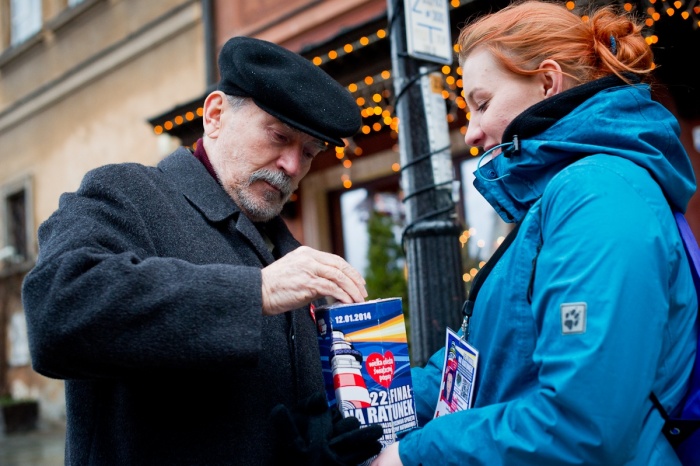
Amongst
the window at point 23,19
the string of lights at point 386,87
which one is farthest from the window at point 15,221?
the string of lights at point 386,87

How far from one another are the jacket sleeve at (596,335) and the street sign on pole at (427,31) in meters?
1.95

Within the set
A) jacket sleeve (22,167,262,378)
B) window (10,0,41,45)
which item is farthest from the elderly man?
window (10,0,41,45)

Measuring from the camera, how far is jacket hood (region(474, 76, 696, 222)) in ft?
4.17

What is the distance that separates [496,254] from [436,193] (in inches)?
61.9

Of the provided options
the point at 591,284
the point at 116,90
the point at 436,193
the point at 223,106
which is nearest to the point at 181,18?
the point at 116,90

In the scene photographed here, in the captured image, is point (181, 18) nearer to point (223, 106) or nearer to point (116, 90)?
point (116, 90)

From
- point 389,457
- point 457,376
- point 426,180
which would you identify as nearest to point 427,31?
point 426,180

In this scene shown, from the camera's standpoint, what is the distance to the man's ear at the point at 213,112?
1931 mm

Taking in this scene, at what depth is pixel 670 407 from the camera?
4.03 ft

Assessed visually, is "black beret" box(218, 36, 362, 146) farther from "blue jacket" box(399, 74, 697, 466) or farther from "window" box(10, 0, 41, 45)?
"window" box(10, 0, 41, 45)

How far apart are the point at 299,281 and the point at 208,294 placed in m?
0.18

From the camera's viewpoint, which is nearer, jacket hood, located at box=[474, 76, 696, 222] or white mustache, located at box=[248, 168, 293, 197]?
jacket hood, located at box=[474, 76, 696, 222]

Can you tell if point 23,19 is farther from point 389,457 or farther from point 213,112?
point 389,457

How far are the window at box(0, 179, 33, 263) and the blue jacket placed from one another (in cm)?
1160
